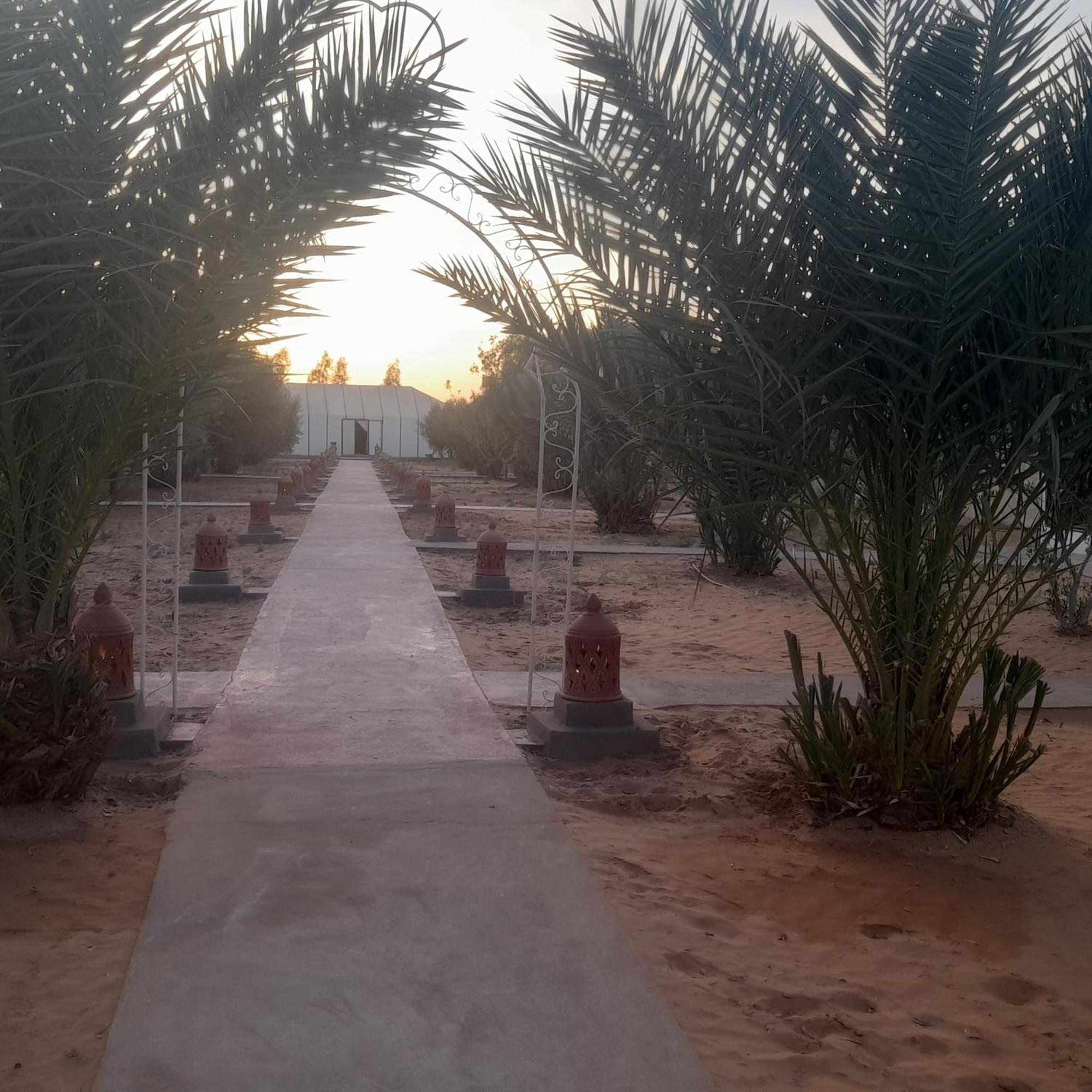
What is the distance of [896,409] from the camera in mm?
4172

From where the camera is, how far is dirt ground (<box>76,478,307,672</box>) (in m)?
8.38

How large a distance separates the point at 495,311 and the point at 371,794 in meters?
2.06

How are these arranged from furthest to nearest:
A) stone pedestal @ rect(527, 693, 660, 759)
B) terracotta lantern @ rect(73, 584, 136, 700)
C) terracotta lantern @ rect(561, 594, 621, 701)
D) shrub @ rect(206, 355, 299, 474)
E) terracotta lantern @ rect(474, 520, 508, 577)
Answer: shrub @ rect(206, 355, 299, 474) < terracotta lantern @ rect(474, 520, 508, 577) < terracotta lantern @ rect(561, 594, 621, 701) < stone pedestal @ rect(527, 693, 660, 759) < terracotta lantern @ rect(73, 584, 136, 700)

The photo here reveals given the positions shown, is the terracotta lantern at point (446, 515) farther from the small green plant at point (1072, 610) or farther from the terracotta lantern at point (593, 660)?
the terracotta lantern at point (593, 660)

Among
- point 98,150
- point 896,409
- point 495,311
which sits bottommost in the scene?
point 896,409

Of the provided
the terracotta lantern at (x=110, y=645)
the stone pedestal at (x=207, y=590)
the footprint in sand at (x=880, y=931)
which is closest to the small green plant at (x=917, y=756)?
the footprint in sand at (x=880, y=931)

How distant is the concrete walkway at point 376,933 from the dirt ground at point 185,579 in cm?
166

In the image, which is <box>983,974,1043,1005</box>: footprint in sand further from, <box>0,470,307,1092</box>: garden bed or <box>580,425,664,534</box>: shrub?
<box>580,425,664,534</box>: shrub

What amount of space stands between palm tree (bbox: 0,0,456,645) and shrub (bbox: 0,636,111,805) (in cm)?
21

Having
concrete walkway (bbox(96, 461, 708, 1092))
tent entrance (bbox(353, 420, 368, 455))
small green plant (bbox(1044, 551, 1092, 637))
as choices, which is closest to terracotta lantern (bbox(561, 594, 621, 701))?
concrete walkway (bbox(96, 461, 708, 1092))

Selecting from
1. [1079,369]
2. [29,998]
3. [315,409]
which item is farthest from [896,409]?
[315,409]

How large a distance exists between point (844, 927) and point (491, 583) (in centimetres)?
714

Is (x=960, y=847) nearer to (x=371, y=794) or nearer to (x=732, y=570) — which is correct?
(x=371, y=794)

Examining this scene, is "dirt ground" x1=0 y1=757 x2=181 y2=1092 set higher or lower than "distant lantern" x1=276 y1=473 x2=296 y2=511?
lower
